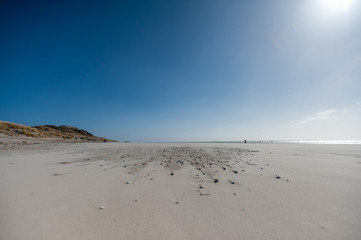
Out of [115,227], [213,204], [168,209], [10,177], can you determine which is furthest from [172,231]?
[10,177]

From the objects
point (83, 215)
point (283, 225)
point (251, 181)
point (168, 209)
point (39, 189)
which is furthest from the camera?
point (251, 181)

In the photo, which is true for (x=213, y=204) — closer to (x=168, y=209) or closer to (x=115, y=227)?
(x=168, y=209)

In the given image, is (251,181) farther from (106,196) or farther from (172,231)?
(106,196)

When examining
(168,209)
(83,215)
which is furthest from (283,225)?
(83,215)

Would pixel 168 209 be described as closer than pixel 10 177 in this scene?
Yes

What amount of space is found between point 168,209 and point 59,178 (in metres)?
3.43

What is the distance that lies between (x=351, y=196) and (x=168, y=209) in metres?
3.48

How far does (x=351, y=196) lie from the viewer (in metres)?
2.82

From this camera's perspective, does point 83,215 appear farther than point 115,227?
Yes

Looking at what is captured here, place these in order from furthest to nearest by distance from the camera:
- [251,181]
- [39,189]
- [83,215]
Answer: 1. [251,181]
2. [39,189]
3. [83,215]

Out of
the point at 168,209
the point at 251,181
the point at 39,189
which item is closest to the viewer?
the point at 168,209

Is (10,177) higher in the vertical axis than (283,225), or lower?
higher

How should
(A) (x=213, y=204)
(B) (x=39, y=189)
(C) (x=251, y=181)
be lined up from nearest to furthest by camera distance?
1. (A) (x=213, y=204)
2. (B) (x=39, y=189)
3. (C) (x=251, y=181)

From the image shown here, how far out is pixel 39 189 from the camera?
3.12m
